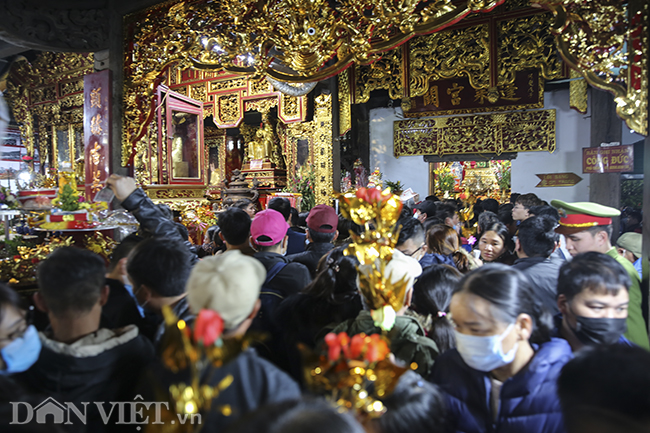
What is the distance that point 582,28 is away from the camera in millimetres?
2691

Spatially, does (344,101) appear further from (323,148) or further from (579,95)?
(579,95)

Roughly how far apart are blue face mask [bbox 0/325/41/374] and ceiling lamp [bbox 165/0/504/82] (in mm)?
3031

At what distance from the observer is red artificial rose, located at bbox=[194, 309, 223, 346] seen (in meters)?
0.78

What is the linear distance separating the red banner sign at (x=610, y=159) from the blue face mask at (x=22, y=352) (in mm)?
5467

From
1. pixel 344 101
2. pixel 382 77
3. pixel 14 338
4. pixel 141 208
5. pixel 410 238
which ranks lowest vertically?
pixel 14 338

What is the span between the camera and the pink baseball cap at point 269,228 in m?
2.58

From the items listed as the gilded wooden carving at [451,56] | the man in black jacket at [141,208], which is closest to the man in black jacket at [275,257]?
the man in black jacket at [141,208]

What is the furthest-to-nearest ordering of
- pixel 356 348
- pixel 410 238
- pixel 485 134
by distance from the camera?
1. pixel 485 134
2. pixel 410 238
3. pixel 356 348

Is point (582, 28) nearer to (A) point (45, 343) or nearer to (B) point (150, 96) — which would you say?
(A) point (45, 343)

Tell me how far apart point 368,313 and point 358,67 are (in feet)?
22.0

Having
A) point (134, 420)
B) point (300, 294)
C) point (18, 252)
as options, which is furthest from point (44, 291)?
point (18, 252)

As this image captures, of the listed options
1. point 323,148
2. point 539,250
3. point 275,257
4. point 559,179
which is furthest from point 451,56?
point 275,257

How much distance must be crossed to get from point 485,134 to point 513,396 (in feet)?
29.2

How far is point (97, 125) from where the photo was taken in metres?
4.20
